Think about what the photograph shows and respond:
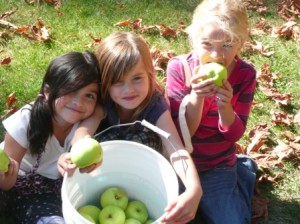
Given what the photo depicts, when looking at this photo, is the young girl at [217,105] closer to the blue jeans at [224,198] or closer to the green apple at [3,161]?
the blue jeans at [224,198]

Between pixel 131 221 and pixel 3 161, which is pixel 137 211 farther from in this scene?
pixel 3 161

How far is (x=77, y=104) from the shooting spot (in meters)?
1.82

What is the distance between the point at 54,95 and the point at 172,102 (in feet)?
1.66

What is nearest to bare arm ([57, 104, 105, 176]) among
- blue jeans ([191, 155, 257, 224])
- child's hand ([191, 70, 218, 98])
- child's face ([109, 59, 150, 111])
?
child's face ([109, 59, 150, 111])

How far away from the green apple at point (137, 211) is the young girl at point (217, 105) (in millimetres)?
324

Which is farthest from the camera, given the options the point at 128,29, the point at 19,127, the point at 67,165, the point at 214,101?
the point at 128,29

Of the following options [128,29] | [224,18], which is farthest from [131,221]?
[128,29]

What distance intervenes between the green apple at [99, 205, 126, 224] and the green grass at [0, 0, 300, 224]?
2.71ft

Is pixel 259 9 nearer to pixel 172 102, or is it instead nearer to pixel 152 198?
pixel 172 102

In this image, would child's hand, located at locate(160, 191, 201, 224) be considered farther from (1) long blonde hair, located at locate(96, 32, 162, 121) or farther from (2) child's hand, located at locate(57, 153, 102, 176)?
(1) long blonde hair, located at locate(96, 32, 162, 121)

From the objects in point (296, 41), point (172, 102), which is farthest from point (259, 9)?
A: point (172, 102)

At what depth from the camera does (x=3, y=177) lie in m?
1.76

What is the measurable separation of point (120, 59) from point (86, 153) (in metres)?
0.43

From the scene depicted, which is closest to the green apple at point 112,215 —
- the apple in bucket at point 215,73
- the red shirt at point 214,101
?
the red shirt at point 214,101
